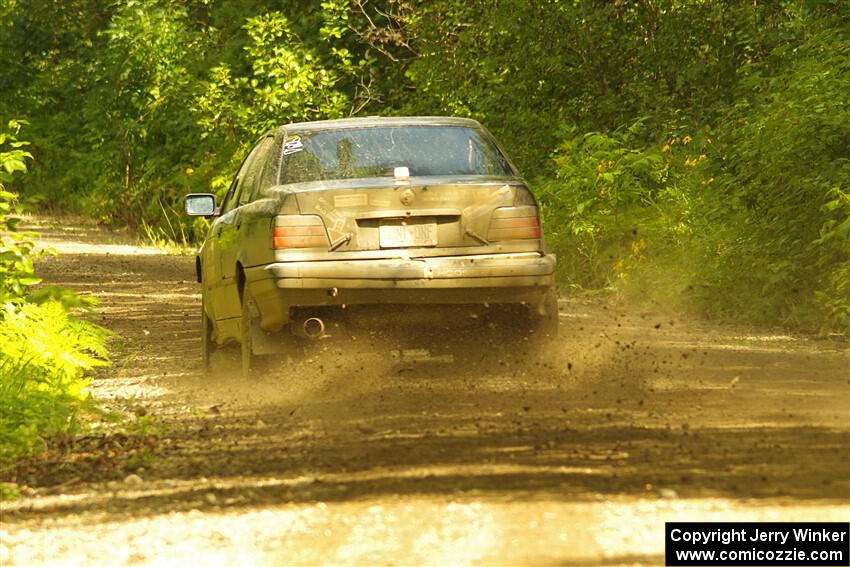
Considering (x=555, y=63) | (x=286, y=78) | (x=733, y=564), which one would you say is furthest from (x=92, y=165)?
(x=733, y=564)

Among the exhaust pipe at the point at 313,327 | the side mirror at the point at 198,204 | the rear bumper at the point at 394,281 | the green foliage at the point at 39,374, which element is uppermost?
the side mirror at the point at 198,204

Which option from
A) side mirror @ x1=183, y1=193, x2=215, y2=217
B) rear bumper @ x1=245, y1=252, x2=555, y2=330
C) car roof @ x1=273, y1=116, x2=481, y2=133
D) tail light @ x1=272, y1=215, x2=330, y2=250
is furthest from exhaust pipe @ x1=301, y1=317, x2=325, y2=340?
side mirror @ x1=183, y1=193, x2=215, y2=217

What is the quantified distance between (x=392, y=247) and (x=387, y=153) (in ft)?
3.06

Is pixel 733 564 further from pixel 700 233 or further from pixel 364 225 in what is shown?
pixel 700 233

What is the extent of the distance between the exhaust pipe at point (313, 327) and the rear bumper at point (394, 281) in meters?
0.13

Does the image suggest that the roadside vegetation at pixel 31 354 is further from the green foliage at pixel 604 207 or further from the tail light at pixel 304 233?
the green foliage at pixel 604 207

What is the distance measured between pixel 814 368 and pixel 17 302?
5500mm

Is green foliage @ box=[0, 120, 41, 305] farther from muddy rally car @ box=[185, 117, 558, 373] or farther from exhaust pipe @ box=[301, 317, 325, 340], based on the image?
exhaust pipe @ box=[301, 317, 325, 340]

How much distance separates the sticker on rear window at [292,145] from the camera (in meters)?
10.8

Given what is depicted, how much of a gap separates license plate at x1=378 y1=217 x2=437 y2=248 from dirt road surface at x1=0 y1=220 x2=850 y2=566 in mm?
893

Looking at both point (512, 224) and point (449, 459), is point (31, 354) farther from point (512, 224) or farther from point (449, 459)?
point (449, 459)

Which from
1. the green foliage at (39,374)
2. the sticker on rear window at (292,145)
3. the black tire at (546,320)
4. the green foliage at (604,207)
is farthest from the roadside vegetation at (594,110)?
the green foliage at (39,374)

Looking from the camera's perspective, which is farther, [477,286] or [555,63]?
[555,63]

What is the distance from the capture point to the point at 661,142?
1986cm
